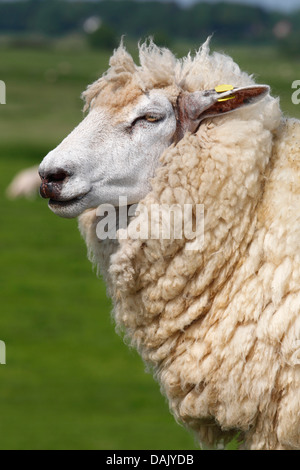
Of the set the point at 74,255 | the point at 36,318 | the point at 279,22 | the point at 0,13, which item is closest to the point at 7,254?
the point at 74,255

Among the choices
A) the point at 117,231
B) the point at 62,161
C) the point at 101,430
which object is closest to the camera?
the point at 62,161

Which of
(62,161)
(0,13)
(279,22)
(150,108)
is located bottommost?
(62,161)

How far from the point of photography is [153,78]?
2893 millimetres

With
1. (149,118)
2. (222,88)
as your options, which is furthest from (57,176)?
(222,88)

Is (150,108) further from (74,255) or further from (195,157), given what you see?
(74,255)

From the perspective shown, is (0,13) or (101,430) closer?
(101,430)

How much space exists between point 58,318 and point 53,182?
12768mm

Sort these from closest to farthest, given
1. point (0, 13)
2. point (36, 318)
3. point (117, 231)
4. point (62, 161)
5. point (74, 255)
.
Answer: point (62, 161) < point (117, 231) < point (36, 318) < point (74, 255) < point (0, 13)

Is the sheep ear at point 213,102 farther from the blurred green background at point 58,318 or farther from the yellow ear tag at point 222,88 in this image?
the blurred green background at point 58,318

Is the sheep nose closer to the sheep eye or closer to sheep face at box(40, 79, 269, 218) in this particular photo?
sheep face at box(40, 79, 269, 218)

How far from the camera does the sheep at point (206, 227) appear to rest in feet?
8.73

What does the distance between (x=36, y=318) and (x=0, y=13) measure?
125 ft

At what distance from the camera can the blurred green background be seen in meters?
8.62

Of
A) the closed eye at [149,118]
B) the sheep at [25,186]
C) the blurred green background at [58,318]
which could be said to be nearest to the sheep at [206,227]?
the closed eye at [149,118]
